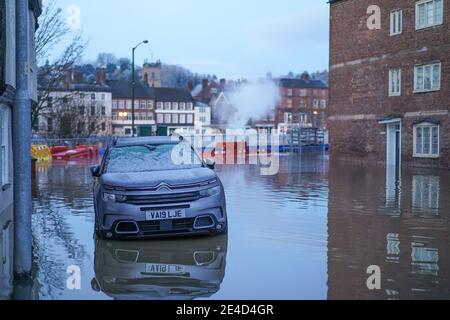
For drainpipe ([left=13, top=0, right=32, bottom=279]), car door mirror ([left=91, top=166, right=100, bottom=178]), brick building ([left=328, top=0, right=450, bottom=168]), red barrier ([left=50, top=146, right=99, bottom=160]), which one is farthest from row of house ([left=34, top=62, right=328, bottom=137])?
drainpipe ([left=13, top=0, right=32, bottom=279])

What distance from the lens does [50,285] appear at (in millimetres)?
6922

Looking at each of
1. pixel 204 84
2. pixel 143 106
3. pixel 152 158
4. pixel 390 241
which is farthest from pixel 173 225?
pixel 204 84

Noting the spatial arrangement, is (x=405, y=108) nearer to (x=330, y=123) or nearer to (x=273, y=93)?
(x=330, y=123)

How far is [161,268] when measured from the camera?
25.4 ft

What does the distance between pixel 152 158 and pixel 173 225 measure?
1.61 m

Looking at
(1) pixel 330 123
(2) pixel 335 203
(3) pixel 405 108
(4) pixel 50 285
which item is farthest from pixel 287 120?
(4) pixel 50 285

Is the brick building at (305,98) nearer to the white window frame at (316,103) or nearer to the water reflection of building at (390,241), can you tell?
the white window frame at (316,103)

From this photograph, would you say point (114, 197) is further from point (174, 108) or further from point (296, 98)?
point (296, 98)

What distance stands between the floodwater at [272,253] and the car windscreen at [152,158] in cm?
130

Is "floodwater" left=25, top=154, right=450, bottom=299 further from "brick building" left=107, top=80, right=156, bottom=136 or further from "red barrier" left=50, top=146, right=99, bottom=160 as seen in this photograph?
"brick building" left=107, top=80, right=156, bottom=136

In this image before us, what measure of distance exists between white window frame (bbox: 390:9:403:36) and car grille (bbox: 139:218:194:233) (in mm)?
23072

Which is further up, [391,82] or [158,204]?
[391,82]

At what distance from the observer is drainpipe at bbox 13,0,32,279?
6980 mm

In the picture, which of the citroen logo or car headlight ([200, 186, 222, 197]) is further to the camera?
car headlight ([200, 186, 222, 197])
